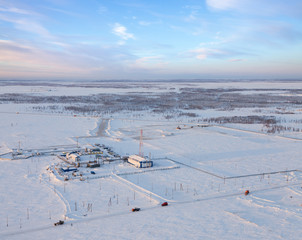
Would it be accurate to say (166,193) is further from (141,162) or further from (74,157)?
(74,157)

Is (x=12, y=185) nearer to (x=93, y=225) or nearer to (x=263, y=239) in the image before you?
(x=93, y=225)

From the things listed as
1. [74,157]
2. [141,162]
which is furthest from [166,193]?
[74,157]

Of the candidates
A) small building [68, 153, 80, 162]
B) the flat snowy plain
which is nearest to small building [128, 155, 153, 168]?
the flat snowy plain

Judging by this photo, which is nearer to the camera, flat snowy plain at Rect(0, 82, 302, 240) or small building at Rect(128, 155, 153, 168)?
flat snowy plain at Rect(0, 82, 302, 240)

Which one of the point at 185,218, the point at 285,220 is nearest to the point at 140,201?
the point at 185,218

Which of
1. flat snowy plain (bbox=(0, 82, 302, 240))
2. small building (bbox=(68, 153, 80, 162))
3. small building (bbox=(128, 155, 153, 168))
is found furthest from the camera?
small building (bbox=(68, 153, 80, 162))

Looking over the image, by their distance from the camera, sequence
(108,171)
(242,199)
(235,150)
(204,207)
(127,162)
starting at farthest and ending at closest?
(235,150), (127,162), (108,171), (242,199), (204,207)

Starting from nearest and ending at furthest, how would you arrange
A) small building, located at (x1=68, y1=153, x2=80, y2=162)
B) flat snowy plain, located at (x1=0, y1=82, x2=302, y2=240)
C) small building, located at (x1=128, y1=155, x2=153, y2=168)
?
flat snowy plain, located at (x1=0, y1=82, x2=302, y2=240) < small building, located at (x1=128, y1=155, x2=153, y2=168) < small building, located at (x1=68, y1=153, x2=80, y2=162)

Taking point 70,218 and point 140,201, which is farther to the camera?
point 140,201

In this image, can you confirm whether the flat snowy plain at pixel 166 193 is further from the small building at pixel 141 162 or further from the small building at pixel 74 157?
the small building at pixel 74 157

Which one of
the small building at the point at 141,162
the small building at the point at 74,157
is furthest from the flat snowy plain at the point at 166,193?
the small building at the point at 74,157

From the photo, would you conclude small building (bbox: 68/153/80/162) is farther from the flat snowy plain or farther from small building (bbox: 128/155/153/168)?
small building (bbox: 128/155/153/168)
